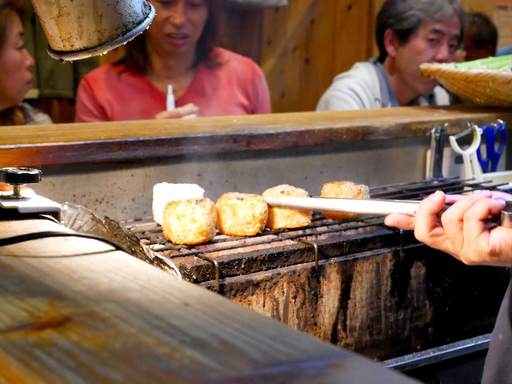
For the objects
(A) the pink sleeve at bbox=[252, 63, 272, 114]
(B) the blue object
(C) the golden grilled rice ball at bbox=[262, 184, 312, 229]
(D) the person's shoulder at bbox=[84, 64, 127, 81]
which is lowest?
(C) the golden grilled rice ball at bbox=[262, 184, 312, 229]

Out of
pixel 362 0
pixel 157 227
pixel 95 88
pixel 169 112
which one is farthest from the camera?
pixel 362 0

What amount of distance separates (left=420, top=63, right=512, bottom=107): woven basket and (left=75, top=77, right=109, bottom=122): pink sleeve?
1747 millimetres

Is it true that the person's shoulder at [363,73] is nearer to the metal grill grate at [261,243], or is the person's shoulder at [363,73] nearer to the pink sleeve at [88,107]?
the pink sleeve at [88,107]

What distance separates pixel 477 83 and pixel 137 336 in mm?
2598

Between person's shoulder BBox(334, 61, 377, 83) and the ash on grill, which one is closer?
the ash on grill

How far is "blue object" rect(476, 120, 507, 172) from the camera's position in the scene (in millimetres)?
3018

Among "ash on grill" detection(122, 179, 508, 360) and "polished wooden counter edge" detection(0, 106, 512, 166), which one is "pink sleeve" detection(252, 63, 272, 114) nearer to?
"polished wooden counter edge" detection(0, 106, 512, 166)

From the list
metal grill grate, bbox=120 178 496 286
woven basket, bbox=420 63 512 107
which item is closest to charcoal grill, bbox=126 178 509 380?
metal grill grate, bbox=120 178 496 286

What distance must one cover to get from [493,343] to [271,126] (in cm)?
121

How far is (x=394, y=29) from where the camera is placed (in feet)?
14.6

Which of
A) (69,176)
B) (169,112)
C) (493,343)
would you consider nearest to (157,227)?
(69,176)

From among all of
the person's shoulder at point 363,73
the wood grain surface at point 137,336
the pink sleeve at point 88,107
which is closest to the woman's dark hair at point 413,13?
the person's shoulder at point 363,73

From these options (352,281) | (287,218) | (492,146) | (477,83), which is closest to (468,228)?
(352,281)

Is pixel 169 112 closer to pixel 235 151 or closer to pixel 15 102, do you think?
pixel 15 102
